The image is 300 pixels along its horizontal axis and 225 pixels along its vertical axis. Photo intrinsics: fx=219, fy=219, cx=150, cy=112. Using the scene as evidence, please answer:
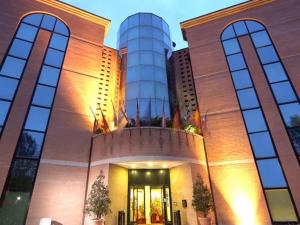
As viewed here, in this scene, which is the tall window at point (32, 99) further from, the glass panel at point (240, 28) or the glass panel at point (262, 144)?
the glass panel at point (240, 28)

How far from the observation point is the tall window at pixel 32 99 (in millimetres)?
11602

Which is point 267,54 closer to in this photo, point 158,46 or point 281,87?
point 281,87

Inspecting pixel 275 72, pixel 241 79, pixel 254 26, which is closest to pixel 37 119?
pixel 241 79

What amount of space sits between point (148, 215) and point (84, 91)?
383 inches

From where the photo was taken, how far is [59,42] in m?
17.2

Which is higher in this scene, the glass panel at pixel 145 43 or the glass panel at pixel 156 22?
the glass panel at pixel 156 22

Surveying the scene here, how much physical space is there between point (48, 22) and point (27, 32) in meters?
1.96

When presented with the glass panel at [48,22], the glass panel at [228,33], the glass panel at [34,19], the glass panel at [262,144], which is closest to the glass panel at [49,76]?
the glass panel at [48,22]

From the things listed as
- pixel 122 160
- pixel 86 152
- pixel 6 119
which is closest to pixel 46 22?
pixel 6 119

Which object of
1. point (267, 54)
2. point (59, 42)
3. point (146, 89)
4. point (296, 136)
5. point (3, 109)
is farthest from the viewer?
point (146, 89)

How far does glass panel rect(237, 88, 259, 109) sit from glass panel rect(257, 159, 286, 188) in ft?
13.0

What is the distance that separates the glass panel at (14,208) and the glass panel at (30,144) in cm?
217

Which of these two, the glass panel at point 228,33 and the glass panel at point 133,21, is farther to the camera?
the glass panel at point 133,21

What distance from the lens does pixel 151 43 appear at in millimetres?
22094
